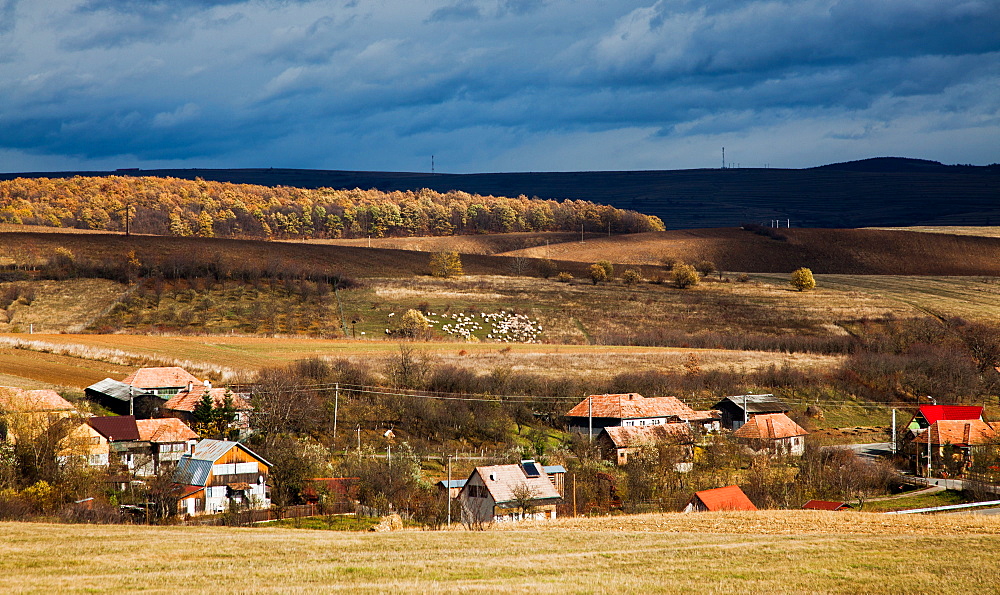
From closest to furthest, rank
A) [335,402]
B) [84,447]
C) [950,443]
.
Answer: [84,447], [335,402], [950,443]

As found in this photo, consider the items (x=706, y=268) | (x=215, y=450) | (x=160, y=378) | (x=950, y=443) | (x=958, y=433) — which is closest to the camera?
(x=215, y=450)

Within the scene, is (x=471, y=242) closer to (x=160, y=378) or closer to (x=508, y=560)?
(x=160, y=378)

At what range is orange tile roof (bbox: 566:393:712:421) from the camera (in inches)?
2470

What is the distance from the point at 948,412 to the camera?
66750mm

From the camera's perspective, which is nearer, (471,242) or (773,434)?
(773,434)

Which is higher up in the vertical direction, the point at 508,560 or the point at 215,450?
the point at 508,560

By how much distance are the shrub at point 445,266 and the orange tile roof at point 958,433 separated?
61484mm

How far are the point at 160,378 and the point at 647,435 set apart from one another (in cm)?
3070

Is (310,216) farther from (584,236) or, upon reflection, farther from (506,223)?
(584,236)

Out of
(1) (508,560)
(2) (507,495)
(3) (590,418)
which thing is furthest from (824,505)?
(1) (508,560)

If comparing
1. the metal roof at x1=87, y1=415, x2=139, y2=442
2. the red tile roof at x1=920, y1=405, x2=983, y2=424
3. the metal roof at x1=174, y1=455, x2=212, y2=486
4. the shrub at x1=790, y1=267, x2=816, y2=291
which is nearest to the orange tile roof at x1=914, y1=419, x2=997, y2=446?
the red tile roof at x1=920, y1=405, x2=983, y2=424

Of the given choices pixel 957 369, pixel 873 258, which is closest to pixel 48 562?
pixel 957 369

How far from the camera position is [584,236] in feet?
516

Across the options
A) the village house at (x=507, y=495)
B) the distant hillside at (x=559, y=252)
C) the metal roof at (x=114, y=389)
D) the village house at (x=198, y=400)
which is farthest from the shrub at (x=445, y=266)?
the village house at (x=507, y=495)
